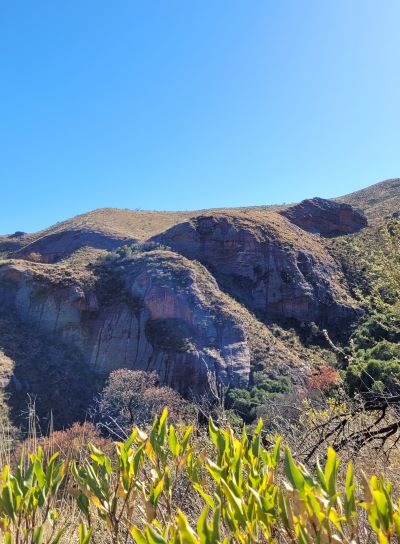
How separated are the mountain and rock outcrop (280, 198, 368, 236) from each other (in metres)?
4.10

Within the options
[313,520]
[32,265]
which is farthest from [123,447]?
[32,265]

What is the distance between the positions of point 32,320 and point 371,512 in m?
27.2

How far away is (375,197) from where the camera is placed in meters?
52.5

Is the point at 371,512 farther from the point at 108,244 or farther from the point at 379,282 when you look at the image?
the point at 108,244

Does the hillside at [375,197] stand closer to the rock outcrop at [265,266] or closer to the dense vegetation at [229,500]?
the rock outcrop at [265,266]

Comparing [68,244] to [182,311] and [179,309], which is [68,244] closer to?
[179,309]

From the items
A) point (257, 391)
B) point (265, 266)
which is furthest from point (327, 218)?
point (257, 391)

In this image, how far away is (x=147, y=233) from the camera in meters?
42.2

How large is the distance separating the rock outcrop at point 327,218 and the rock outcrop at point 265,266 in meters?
6.23

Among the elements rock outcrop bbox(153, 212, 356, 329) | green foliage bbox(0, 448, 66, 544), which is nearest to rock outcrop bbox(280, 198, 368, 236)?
rock outcrop bbox(153, 212, 356, 329)

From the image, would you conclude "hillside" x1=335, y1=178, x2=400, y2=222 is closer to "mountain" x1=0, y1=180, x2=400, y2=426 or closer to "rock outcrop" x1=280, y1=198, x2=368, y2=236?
"rock outcrop" x1=280, y1=198, x2=368, y2=236

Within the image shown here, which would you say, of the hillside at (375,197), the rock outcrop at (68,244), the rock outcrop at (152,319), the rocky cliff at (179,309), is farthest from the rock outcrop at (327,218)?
the rock outcrop at (152,319)

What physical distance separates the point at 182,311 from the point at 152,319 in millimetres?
1825

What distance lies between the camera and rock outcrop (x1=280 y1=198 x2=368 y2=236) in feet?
135
